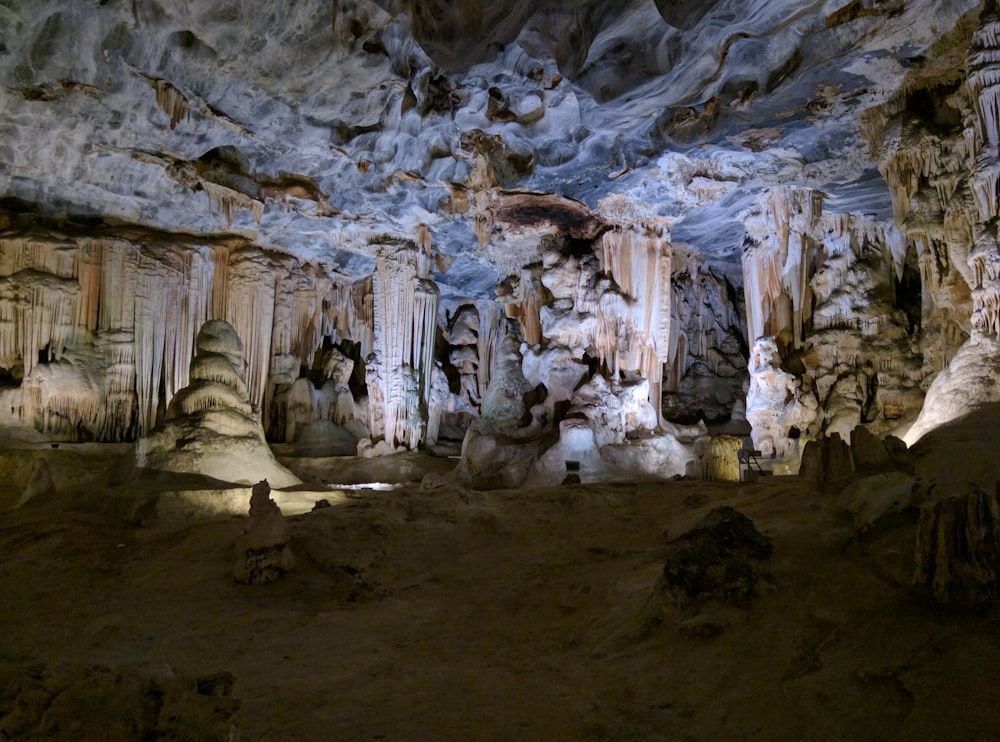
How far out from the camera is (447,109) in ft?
40.9

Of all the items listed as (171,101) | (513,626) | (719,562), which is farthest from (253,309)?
(719,562)

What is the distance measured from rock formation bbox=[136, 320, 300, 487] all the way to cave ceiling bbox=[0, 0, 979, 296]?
4153 millimetres

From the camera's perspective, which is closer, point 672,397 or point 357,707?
point 357,707

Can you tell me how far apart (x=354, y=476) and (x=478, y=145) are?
816cm

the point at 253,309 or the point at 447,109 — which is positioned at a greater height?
the point at 447,109

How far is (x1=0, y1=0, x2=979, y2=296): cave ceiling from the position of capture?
33.2 feet

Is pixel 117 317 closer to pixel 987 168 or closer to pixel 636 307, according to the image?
pixel 636 307

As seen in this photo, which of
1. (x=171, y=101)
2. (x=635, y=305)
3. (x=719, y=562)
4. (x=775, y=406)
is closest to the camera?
(x=719, y=562)

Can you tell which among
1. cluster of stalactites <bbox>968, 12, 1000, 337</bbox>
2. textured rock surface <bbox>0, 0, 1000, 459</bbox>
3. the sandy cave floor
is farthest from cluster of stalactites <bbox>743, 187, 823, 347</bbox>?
the sandy cave floor

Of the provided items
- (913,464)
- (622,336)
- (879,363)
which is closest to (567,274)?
(622,336)

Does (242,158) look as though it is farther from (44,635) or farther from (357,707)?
(357,707)

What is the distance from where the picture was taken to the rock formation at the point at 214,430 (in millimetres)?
10859

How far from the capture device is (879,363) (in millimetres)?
14648

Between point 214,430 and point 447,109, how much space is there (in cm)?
676
